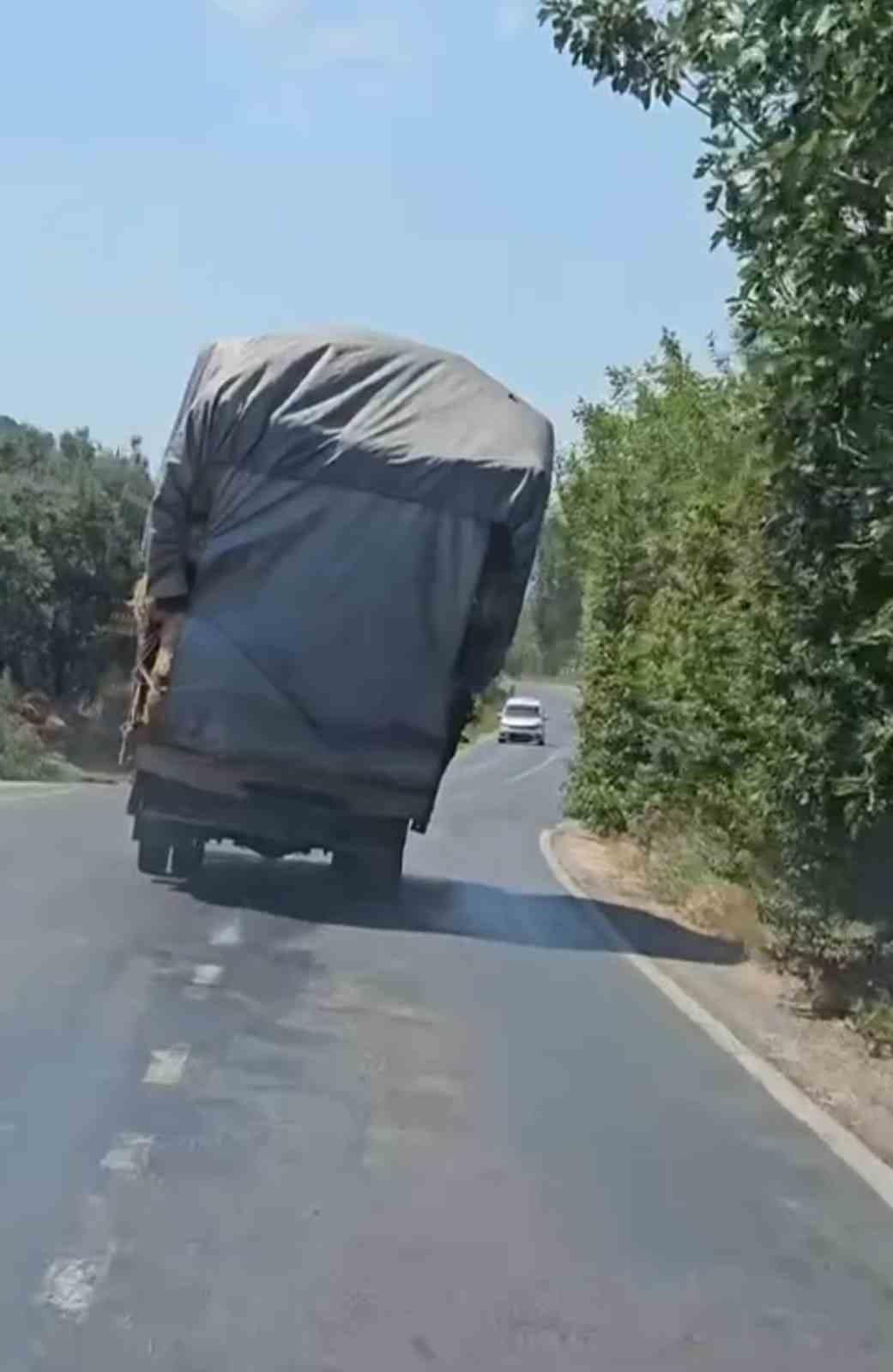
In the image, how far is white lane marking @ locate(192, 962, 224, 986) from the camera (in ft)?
51.9

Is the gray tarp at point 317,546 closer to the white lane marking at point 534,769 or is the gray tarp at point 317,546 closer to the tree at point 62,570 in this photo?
the white lane marking at point 534,769

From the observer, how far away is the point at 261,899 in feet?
73.2

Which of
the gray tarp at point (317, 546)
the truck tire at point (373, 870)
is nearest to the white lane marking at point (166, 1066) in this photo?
the gray tarp at point (317, 546)

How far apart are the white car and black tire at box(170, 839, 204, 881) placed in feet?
243

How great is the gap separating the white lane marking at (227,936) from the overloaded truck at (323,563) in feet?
5.90

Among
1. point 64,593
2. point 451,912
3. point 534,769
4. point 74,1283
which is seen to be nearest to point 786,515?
point 451,912

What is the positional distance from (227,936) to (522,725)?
79076mm

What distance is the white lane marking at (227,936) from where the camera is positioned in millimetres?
18141

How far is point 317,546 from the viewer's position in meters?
20.6

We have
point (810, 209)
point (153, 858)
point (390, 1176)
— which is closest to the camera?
point (390, 1176)

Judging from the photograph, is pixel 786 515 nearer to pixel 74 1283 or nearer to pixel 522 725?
pixel 74 1283

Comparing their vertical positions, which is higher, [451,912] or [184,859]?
[184,859]

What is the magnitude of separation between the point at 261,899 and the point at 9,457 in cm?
6346

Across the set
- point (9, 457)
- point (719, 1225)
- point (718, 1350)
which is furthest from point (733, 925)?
point (9, 457)
